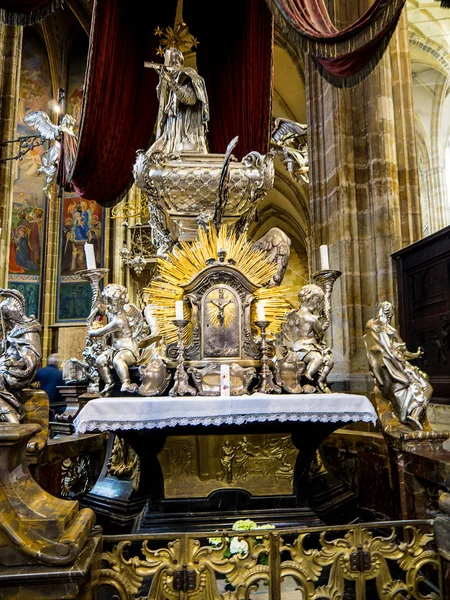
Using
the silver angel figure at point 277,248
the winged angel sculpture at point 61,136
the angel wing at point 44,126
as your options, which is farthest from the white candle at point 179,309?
the angel wing at point 44,126

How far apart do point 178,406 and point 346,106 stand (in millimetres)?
4931

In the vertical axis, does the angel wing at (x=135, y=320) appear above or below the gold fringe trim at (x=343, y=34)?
below

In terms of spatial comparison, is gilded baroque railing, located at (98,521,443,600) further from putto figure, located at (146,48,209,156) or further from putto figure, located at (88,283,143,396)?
putto figure, located at (146,48,209,156)

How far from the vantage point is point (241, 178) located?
458 centimetres

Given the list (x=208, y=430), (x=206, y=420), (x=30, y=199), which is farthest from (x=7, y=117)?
(x=206, y=420)

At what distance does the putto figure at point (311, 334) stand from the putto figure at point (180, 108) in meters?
1.81

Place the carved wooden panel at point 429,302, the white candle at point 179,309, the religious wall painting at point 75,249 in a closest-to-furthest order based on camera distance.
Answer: the white candle at point 179,309 → the carved wooden panel at point 429,302 → the religious wall painting at point 75,249

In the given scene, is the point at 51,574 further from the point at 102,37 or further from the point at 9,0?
the point at 102,37

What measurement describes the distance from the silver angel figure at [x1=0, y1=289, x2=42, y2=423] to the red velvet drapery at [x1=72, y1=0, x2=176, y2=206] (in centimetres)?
282

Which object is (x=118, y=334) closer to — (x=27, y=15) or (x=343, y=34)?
(x=343, y=34)

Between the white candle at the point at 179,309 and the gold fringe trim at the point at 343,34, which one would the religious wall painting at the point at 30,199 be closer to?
the white candle at the point at 179,309

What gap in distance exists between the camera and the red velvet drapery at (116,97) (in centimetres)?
579

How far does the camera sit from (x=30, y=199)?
1479 centimetres

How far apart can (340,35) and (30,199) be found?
41.7 feet
